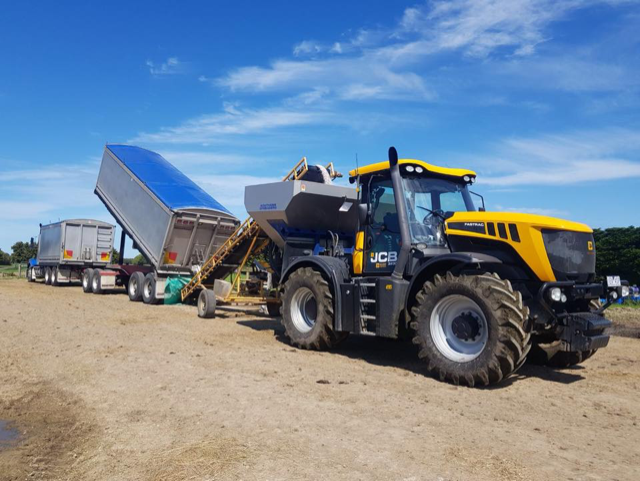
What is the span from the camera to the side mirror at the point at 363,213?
316 inches

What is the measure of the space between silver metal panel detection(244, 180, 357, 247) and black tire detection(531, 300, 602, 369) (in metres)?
3.79

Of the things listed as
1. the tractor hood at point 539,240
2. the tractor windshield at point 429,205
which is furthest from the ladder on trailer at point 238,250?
the tractor hood at point 539,240

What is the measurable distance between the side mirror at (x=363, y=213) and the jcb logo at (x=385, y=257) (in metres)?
0.51

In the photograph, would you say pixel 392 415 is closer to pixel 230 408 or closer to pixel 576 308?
pixel 230 408

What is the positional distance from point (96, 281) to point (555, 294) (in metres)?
18.0

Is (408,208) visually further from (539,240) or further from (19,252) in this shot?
(19,252)

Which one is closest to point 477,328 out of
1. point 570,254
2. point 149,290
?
point 570,254

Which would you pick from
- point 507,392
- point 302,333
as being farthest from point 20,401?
point 507,392

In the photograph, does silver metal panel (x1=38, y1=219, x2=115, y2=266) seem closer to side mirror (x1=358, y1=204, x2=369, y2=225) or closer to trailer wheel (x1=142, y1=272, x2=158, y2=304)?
trailer wheel (x1=142, y1=272, x2=158, y2=304)

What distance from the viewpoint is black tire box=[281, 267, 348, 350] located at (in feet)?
28.1

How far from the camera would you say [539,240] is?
21.1 feet

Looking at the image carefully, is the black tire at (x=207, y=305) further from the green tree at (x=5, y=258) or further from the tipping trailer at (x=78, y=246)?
the green tree at (x=5, y=258)

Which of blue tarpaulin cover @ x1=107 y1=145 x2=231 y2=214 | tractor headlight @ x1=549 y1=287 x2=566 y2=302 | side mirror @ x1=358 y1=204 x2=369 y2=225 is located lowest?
tractor headlight @ x1=549 y1=287 x2=566 y2=302

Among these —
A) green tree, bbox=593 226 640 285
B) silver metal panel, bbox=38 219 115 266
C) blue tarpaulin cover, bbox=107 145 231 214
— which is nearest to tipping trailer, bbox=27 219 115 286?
silver metal panel, bbox=38 219 115 266
